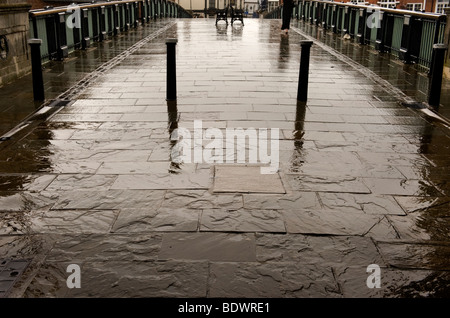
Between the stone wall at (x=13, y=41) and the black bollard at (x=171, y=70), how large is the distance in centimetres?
334

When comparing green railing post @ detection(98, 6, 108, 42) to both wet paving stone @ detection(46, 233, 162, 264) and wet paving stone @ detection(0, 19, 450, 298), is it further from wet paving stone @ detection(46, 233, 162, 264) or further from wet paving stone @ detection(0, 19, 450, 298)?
wet paving stone @ detection(46, 233, 162, 264)

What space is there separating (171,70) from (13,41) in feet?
12.4

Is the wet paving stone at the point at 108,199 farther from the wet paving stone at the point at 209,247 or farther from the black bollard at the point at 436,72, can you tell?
the black bollard at the point at 436,72

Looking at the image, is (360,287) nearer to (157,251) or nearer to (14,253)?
(157,251)

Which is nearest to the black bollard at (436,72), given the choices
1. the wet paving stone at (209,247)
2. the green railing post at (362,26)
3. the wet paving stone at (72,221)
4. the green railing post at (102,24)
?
the wet paving stone at (209,247)

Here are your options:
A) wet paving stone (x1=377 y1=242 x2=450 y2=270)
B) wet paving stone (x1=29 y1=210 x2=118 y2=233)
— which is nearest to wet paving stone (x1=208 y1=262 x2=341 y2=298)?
wet paving stone (x1=377 y1=242 x2=450 y2=270)

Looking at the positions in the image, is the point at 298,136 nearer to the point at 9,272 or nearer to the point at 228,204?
the point at 228,204

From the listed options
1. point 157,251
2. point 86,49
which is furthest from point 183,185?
point 86,49

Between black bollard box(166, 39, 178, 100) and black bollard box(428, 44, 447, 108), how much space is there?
3976 millimetres

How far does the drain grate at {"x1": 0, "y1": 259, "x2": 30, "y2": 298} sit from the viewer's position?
3.03 meters

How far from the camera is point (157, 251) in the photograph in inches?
137

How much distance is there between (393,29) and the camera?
13641 millimetres
